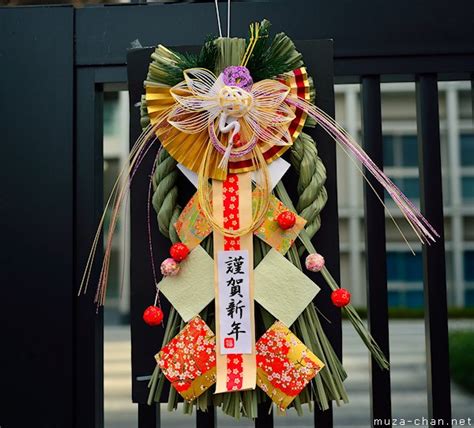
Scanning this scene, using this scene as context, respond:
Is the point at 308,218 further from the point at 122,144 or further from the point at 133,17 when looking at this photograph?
the point at 122,144

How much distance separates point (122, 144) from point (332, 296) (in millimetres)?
7926

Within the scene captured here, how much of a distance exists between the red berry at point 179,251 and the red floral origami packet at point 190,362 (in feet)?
0.33

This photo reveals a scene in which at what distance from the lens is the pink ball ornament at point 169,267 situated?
72 cm

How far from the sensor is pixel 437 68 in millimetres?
860

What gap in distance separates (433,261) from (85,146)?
1.89 ft

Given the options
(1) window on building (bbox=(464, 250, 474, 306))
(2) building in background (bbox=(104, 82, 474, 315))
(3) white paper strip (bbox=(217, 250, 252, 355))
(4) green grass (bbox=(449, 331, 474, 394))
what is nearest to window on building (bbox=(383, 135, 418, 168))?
(2) building in background (bbox=(104, 82, 474, 315))

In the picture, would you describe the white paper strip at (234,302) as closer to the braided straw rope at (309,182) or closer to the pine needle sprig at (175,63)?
the braided straw rope at (309,182)

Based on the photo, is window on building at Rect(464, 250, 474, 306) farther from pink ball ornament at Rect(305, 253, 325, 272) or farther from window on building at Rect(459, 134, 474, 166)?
pink ball ornament at Rect(305, 253, 325, 272)

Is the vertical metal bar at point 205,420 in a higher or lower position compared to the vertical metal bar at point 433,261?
lower

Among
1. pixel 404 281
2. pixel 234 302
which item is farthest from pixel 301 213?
pixel 404 281

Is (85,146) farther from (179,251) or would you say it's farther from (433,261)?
(433,261)

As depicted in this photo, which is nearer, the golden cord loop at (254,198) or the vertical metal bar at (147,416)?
the golden cord loop at (254,198)

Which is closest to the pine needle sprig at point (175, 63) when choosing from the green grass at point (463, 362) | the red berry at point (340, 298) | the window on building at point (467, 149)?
the red berry at point (340, 298)

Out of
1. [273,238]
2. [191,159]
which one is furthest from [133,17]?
[273,238]
